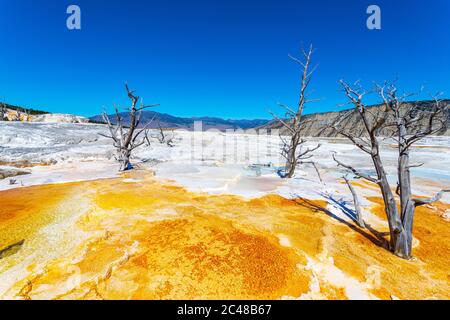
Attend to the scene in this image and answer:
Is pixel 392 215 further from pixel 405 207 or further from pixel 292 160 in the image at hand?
pixel 292 160

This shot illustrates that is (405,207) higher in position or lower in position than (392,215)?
higher

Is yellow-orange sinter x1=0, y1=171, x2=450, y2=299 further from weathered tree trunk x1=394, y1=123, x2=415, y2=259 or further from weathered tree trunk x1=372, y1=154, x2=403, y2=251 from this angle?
weathered tree trunk x1=372, y1=154, x2=403, y2=251

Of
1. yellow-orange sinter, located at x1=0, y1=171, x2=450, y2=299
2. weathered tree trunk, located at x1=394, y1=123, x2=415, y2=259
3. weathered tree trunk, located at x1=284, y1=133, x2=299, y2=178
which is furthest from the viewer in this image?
weathered tree trunk, located at x1=284, y1=133, x2=299, y2=178

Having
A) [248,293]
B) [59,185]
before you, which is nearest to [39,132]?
[59,185]

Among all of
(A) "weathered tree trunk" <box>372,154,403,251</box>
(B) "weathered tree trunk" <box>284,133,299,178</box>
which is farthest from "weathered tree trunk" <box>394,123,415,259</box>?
(B) "weathered tree trunk" <box>284,133,299,178</box>

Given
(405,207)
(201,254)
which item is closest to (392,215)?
(405,207)

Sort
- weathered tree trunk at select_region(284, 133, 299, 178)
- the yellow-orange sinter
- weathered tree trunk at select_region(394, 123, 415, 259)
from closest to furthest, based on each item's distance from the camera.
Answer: the yellow-orange sinter, weathered tree trunk at select_region(394, 123, 415, 259), weathered tree trunk at select_region(284, 133, 299, 178)

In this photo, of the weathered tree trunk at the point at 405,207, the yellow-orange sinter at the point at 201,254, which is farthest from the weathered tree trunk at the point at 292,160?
the weathered tree trunk at the point at 405,207

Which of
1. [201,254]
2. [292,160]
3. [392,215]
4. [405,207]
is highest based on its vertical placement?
[292,160]
